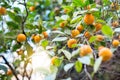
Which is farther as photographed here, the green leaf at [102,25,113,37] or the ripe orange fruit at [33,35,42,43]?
the ripe orange fruit at [33,35,42,43]

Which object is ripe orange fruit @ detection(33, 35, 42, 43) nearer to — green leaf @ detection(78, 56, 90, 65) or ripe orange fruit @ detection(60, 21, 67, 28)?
ripe orange fruit @ detection(60, 21, 67, 28)

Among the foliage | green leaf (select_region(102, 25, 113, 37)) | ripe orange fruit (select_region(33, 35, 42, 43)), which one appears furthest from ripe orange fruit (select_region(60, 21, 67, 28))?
green leaf (select_region(102, 25, 113, 37))

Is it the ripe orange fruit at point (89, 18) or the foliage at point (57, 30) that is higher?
the ripe orange fruit at point (89, 18)

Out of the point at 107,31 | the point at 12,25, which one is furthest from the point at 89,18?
the point at 12,25

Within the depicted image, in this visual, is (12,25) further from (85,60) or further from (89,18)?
(85,60)

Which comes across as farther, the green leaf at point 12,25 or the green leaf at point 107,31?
the green leaf at point 12,25

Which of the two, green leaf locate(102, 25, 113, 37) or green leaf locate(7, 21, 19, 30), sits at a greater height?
green leaf locate(102, 25, 113, 37)

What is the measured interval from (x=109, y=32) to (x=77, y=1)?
31 cm

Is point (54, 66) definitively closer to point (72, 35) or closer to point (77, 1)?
point (72, 35)

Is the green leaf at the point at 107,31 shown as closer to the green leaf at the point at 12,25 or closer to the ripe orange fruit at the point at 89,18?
the ripe orange fruit at the point at 89,18


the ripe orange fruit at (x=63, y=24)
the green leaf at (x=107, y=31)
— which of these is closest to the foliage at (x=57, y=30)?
the ripe orange fruit at (x=63, y=24)

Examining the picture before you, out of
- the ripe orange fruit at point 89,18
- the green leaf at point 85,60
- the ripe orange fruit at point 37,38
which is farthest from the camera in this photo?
the ripe orange fruit at point 37,38

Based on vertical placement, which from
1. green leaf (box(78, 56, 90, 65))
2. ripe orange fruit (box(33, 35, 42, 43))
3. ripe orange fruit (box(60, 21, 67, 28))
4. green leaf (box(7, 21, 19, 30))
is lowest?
ripe orange fruit (box(33, 35, 42, 43))

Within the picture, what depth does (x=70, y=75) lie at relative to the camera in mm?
1407
